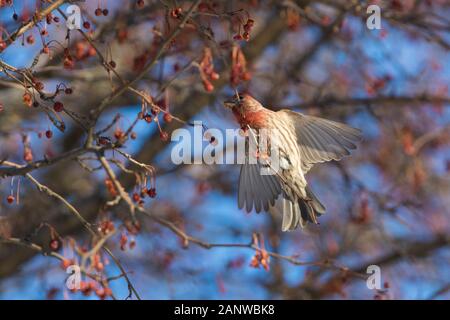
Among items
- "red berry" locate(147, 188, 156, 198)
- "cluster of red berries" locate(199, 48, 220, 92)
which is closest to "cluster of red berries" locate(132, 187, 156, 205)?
"red berry" locate(147, 188, 156, 198)

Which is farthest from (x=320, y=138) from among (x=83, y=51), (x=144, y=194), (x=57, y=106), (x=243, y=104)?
(x=57, y=106)

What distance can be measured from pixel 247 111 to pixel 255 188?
67 cm

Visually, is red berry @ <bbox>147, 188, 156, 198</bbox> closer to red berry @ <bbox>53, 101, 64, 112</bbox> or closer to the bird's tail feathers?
red berry @ <bbox>53, 101, 64, 112</bbox>

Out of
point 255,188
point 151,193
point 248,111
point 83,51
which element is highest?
point 83,51

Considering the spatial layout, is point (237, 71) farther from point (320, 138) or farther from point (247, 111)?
point (320, 138)

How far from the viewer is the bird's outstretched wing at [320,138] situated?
488 centimetres

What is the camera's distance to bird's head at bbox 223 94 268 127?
4.55m

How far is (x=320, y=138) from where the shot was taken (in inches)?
199

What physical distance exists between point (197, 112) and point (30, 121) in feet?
5.61

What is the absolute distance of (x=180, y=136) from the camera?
5535 millimetres

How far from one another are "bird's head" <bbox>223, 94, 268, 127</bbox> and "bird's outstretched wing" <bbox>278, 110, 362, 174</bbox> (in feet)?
0.94

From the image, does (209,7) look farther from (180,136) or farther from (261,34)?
(261,34)

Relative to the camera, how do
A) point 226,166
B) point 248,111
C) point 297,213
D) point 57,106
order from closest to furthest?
1. point 57,106
2. point 248,111
3. point 297,213
4. point 226,166
